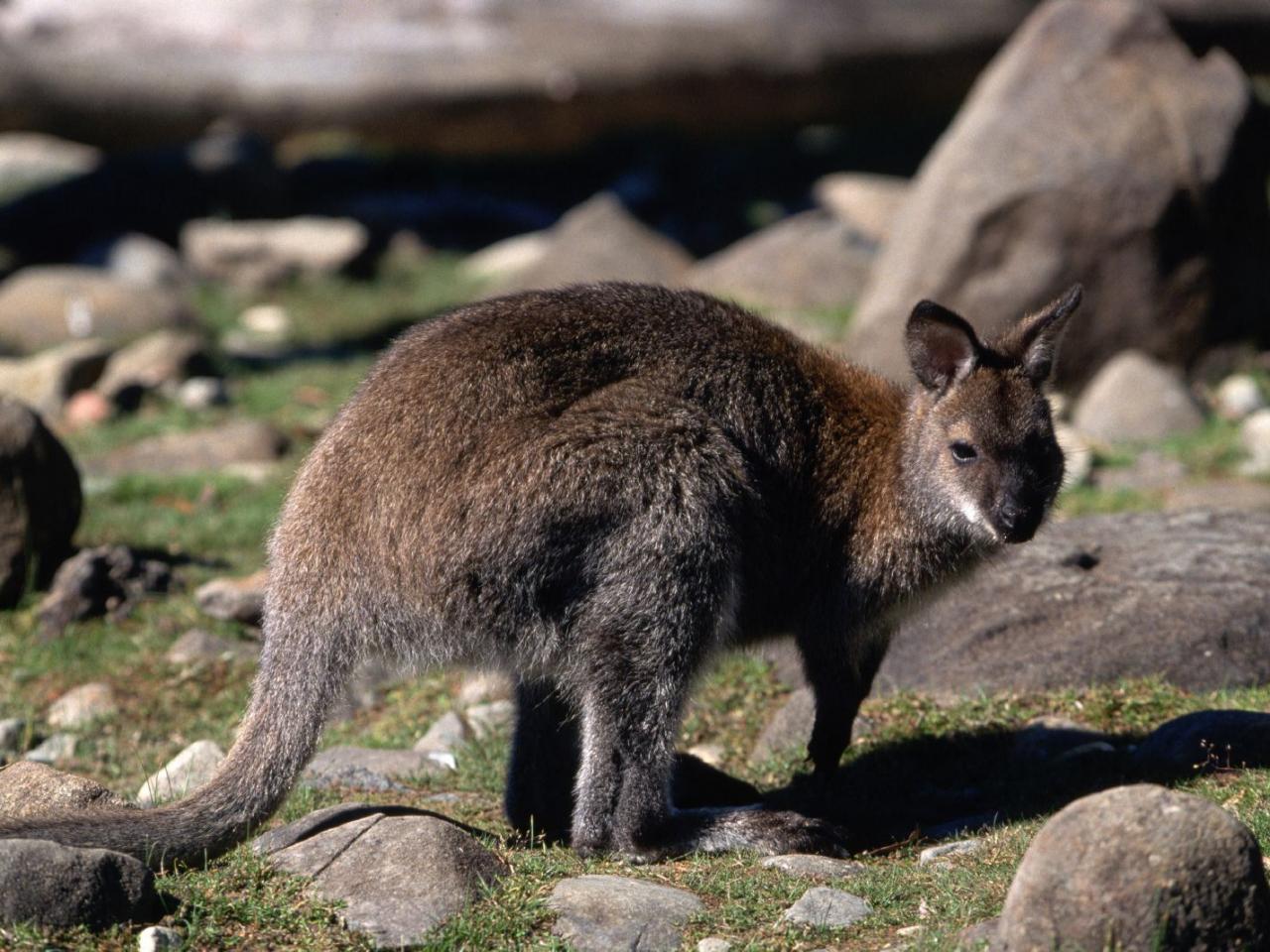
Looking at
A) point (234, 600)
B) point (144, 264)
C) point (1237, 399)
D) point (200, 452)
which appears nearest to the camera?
point (234, 600)

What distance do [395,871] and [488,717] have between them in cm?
243

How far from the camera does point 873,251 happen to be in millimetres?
14484

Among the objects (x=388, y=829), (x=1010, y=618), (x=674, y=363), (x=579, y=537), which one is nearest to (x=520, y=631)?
(x=579, y=537)

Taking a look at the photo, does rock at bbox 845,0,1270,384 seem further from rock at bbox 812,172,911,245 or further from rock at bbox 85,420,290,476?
rock at bbox 85,420,290,476

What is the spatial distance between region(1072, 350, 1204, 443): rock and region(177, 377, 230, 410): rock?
6360 millimetres

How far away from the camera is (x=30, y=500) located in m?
8.45

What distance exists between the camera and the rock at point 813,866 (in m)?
5.41

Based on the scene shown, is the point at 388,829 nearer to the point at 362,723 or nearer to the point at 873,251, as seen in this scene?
the point at 362,723

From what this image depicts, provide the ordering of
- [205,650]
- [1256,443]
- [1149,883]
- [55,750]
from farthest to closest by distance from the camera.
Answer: [1256,443], [205,650], [55,750], [1149,883]

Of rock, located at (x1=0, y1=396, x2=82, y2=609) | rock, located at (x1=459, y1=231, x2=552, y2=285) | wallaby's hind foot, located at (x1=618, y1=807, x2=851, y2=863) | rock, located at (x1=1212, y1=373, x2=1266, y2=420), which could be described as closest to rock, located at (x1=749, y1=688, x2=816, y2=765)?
wallaby's hind foot, located at (x1=618, y1=807, x2=851, y2=863)

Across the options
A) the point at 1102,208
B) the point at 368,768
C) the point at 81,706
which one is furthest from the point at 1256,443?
the point at 81,706

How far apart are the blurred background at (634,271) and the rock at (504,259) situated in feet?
0.27

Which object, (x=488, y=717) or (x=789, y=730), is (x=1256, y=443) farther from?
(x=488, y=717)

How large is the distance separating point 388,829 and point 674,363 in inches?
78.1
